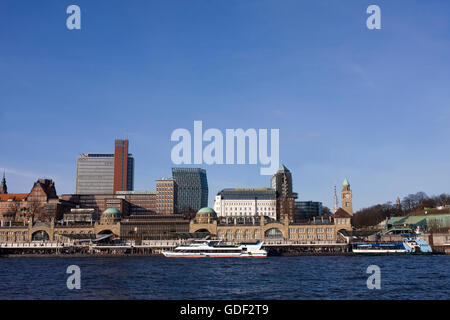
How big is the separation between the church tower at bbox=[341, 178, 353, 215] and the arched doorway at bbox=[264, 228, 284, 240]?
29288 mm

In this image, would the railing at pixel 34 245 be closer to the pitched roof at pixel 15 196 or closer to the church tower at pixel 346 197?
the pitched roof at pixel 15 196

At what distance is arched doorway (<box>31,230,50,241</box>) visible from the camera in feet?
480

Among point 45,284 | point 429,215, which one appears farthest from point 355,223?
point 45,284

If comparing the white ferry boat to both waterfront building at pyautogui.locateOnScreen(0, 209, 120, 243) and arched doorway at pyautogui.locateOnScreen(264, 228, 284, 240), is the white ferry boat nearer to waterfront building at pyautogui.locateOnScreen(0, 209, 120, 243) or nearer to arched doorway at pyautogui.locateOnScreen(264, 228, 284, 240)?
arched doorway at pyautogui.locateOnScreen(264, 228, 284, 240)

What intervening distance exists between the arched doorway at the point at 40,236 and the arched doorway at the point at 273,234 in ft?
241

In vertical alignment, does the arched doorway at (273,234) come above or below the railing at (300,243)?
above

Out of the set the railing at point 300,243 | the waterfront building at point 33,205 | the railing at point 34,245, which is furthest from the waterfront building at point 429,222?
the waterfront building at point 33,205

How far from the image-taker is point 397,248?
375ft

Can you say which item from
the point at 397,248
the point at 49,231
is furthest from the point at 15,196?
the point at 397,248

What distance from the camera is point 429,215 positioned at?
150m

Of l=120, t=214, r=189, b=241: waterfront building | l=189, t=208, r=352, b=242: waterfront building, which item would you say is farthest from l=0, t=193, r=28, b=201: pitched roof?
l=189, t=208, r=352, b=242: waterfront building

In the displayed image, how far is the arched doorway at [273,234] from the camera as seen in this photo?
143500mm

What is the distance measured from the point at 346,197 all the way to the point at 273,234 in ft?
110

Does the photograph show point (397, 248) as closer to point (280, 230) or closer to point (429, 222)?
point (429, 222)
